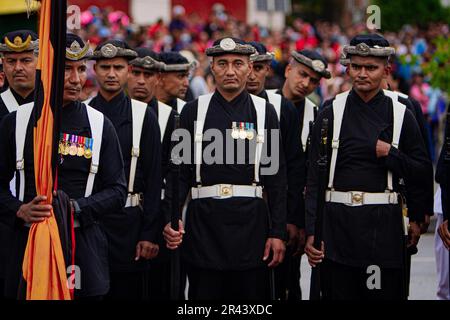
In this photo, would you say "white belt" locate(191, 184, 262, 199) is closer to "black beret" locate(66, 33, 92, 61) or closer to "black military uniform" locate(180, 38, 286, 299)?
"black military uniform" locate(180, 38, 286, 299)

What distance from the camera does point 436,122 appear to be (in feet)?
77.4

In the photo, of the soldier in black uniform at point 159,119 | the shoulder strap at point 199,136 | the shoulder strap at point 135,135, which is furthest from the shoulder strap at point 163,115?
the shoulder strap at point 199,136

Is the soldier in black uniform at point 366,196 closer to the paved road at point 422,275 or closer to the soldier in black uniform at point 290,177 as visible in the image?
the soldier in black uniform at point 290,177

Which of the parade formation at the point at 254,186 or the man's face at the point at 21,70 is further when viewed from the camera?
the man's face at the point at 21,70

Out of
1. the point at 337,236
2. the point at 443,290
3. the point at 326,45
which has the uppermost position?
the point at 326,45

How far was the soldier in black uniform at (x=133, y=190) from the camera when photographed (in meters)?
8.91

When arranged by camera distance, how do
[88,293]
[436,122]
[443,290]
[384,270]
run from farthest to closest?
[436,122], [443,290], [384,270], [88,293]

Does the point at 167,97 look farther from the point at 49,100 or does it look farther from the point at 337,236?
the point at 49,100

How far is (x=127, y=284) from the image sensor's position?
916 centimetres

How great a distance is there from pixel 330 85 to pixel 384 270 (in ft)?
50.4

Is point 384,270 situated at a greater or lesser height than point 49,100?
lesser

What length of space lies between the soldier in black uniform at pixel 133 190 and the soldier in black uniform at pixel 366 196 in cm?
116

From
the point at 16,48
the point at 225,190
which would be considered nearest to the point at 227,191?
the point at 225,190
